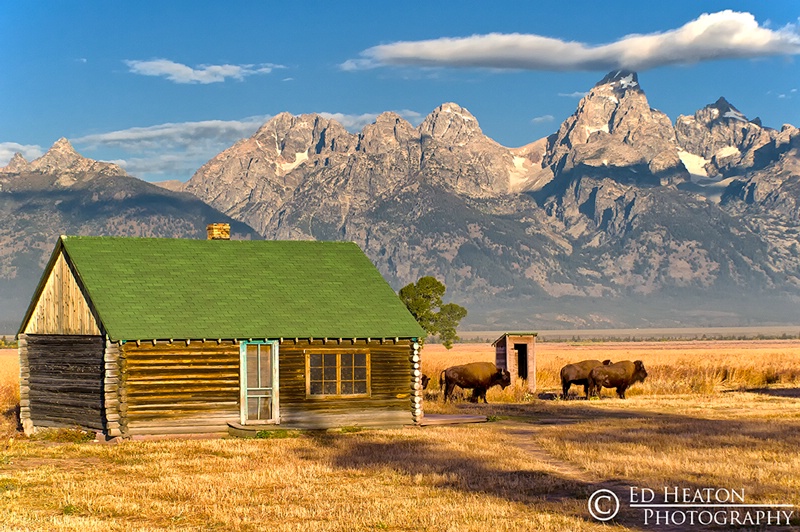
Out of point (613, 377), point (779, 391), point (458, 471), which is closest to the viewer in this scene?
point (458, 471)

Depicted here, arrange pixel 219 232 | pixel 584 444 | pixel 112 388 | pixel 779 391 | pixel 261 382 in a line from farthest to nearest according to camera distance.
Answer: pixel 779 391
pixel 219 232
pixel 261 382
pixel 112 388
pixel 584 444

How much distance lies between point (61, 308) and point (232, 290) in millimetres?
4785

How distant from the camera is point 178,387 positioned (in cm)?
3216

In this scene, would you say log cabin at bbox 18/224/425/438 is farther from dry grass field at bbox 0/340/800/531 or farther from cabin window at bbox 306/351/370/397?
dry grass field at bbox 0/340/800/531

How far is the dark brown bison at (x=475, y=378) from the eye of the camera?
44156mm

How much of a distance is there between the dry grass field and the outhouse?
12376mm

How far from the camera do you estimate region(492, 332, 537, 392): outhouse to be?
4922 centimetres

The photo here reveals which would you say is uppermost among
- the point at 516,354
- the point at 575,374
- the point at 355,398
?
the point at 516,354

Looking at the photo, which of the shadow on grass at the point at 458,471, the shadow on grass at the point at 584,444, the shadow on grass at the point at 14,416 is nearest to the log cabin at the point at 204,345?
the shadow on grass at the point at 14,416

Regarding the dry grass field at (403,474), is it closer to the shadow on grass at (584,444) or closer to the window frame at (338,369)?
the shadow on grass at (584,444)

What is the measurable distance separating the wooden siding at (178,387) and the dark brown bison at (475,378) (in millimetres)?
13079

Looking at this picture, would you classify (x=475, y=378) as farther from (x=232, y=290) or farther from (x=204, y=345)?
(x=204, y=345)

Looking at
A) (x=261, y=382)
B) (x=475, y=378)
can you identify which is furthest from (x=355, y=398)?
(x=475, y=378)
